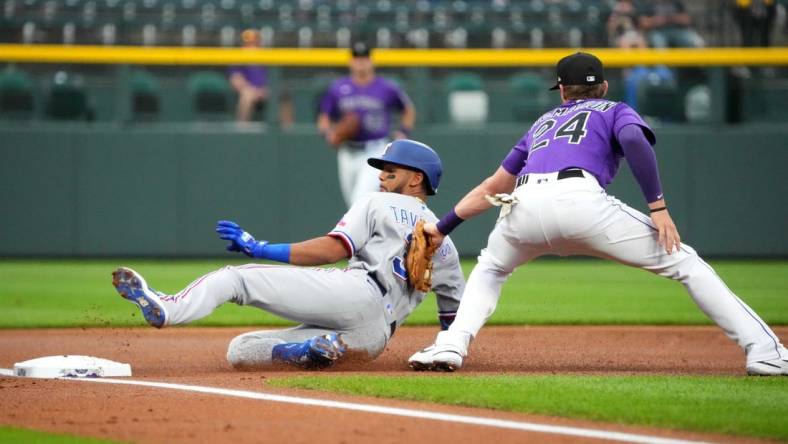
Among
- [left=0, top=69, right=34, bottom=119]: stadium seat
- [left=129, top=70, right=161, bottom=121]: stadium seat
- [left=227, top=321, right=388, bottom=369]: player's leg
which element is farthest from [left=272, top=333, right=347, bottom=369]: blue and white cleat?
[left=0, top=69, right=34, bottom=119]: stadium seat

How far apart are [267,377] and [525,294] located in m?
5.15

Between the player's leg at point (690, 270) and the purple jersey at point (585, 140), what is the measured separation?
0.69ft

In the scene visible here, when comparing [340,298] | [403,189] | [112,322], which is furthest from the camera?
[112,322]

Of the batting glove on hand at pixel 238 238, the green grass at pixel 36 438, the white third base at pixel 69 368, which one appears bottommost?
the white third base at pixel 69 368

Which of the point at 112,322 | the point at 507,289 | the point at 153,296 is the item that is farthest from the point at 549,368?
the point at 507,289

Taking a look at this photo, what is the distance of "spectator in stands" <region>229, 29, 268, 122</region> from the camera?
13664 mm

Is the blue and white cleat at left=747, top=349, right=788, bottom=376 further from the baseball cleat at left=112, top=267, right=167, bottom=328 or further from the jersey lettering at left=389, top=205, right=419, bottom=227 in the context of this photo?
the baseball cleat at left=112, top=267, right=167, bottom=328

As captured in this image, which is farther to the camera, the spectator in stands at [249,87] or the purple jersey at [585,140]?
the spectator in stands at [249,87]

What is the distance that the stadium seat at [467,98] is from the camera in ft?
45.3

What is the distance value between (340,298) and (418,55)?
8.46m

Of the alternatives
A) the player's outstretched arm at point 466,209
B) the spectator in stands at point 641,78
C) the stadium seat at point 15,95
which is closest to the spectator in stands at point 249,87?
the stadium seat at point 15,95

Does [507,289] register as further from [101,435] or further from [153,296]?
[101,435]

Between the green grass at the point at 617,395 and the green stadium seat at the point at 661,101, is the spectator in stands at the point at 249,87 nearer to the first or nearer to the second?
the green stadium seat at the point at 661,101

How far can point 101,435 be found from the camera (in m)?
4.14
